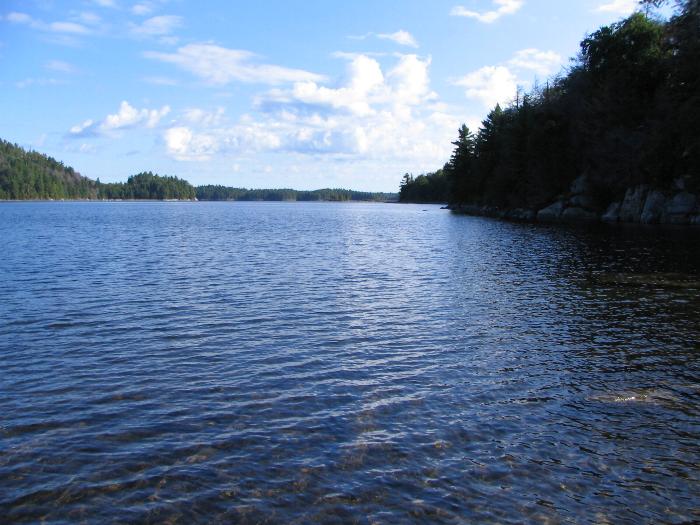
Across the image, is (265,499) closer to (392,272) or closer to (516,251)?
(392,272)

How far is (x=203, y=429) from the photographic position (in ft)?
35.6

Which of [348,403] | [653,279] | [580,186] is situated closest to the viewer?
[348,403]

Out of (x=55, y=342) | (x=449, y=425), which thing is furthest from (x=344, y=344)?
(x=55, y=342)

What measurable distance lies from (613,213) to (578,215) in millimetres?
9379

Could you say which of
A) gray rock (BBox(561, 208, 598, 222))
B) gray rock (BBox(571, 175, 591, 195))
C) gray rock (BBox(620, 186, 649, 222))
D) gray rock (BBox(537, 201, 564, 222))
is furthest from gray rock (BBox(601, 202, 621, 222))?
gray rock (BBox(537, 201, 564, 222))

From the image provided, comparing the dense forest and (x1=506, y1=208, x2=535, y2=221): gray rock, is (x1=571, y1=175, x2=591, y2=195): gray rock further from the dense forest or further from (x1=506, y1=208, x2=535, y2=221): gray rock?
(x1=506, y1=208, x2=535, y2=221): gray rock

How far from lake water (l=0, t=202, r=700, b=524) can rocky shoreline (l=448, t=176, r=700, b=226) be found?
142 ft

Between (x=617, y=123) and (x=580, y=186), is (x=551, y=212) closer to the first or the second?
(x=580, y=186)

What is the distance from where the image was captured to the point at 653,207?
67.2m

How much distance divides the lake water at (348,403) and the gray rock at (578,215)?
196ft

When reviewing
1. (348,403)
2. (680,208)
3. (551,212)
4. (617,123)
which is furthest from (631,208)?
(348,403)

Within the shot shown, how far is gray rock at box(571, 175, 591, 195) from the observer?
274ft

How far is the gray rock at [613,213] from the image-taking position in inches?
2955

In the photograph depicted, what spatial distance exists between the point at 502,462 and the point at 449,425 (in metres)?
1.64
